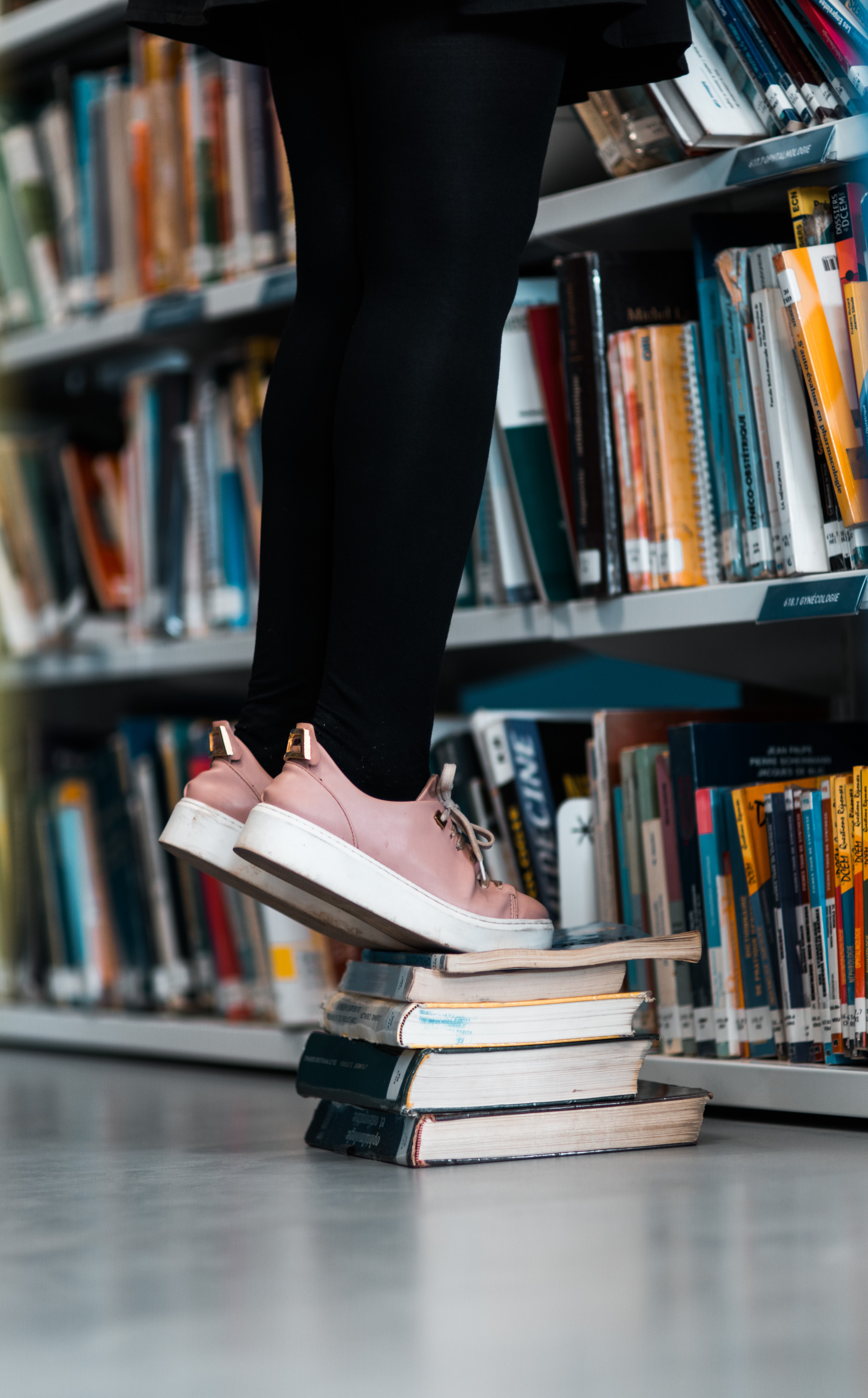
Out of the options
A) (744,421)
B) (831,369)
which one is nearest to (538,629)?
(744,421)

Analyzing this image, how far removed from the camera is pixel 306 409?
1200mm

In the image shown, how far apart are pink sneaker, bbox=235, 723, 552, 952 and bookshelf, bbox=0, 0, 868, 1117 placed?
0.35 metres

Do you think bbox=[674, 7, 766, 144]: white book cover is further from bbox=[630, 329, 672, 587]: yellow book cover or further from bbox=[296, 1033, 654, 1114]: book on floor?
bbox=[296, 1033, 654, 1114]: book on floor

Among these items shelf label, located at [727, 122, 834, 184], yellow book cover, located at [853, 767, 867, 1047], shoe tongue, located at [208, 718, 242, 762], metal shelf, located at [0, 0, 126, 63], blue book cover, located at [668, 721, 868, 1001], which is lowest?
yellow book cover, located at [853, 767, 867, 1047]

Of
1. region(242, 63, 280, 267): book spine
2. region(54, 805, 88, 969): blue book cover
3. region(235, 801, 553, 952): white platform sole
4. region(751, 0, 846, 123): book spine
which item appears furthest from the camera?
region(54, 805, 88, 969): blue book cover

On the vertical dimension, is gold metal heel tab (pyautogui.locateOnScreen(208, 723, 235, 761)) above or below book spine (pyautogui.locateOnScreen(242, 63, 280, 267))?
below

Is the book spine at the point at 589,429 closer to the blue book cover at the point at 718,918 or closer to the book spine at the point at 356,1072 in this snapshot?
the blue book cover at the point at 718,918

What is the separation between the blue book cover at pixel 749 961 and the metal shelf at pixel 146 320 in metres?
0.82

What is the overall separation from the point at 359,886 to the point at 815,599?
494 millimetres

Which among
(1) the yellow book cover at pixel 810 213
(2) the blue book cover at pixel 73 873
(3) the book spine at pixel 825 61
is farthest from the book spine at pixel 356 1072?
(2) the blue book cover at pixel 73 873

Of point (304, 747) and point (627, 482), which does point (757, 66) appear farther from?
point (304, 747)

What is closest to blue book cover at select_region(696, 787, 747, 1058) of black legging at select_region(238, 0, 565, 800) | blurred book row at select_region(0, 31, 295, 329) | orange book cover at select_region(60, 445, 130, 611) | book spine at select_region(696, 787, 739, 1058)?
book spine at select_region(696, 787, 739, 1058)

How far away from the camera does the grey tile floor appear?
667mm

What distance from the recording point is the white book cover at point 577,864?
4.95 feet
